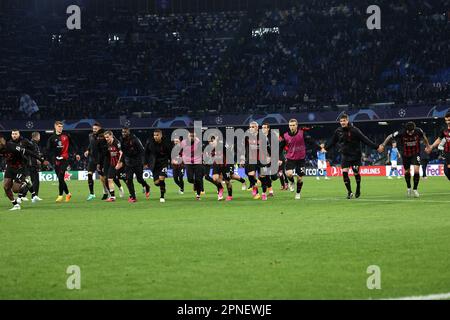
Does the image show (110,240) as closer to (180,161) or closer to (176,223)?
(176,223)

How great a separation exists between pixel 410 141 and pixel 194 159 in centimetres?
698

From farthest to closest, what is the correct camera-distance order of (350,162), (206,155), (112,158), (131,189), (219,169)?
1. (112,158)
2. (206,155)
3. (131,189)
4. (219,169)
5. (350,162)

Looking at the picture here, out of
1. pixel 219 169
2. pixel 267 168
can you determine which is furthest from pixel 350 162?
pixel 219 169

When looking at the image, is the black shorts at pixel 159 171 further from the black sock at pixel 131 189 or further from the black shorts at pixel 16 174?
the black shorts at pixel 16 174

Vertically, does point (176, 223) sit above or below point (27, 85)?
below

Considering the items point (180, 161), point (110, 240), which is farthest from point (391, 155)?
point (110, 240)

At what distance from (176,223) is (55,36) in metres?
57.4

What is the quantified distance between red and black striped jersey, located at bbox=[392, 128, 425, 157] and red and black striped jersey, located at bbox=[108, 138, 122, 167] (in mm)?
9114

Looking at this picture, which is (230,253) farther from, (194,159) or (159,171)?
(194,159)

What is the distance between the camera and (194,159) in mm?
25203

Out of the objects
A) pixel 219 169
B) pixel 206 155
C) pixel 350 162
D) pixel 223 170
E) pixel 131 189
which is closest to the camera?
pixel 350 162

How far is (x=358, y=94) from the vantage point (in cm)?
5828

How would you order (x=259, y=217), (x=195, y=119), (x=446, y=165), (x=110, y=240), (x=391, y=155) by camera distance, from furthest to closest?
(x=195, y=119) < (x=391, y=155) < (x=446, y=165) < (x=259, y=217) < (x=110, y=240)

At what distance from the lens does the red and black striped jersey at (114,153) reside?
84.1 ft
